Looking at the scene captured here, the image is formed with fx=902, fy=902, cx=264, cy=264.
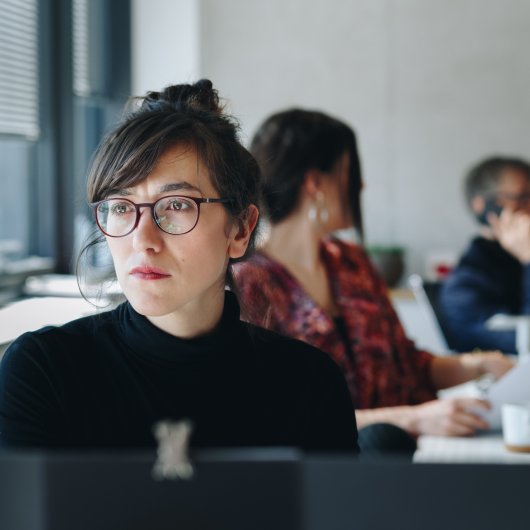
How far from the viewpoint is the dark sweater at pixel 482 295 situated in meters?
3.28

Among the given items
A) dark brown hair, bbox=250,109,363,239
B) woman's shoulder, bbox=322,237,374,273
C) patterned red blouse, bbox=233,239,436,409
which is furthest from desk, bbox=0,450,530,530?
woman's shoulder, bbox=322,237,374,273

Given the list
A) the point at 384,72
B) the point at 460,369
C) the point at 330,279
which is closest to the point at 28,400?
the point at 330,279

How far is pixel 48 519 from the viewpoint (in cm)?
51

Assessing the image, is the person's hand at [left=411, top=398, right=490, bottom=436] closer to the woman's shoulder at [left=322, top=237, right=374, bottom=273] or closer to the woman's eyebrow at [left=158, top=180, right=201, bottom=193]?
the woman's shoulder at [left=322, top=237, right=374, bottom=273]

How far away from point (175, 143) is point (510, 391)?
3.59 ft

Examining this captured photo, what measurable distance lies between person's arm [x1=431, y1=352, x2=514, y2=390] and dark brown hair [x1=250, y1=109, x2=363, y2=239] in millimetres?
580

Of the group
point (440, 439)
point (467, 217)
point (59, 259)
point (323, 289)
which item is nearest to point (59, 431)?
point (440, 439)

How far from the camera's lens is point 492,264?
3445 millimetres

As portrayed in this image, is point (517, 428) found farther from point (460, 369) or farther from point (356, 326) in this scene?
point (460, 369)

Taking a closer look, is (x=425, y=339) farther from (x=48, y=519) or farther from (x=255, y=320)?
(x=48, y=519)

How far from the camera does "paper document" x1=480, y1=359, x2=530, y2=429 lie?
1758 millimetres

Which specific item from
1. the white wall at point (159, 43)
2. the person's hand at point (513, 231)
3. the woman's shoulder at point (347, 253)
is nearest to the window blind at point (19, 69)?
the white wall at point (159, 43)

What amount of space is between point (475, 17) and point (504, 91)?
0.44 meters

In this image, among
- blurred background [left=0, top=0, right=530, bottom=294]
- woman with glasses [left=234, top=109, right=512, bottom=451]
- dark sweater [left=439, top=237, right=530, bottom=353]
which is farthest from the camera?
blurred background [left=0, top=0, right=530, bottom=294]
